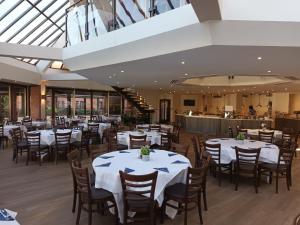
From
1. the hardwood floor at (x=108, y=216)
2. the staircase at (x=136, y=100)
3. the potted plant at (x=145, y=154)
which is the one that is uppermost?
the staircase at (x=136, y=100)

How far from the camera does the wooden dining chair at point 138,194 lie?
3.68 metres

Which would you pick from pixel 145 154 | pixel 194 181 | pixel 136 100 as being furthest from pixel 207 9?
pixel 136 100

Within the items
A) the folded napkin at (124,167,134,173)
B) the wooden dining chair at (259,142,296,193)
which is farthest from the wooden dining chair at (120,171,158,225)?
the wooden dining chair at (259,142,296,193)

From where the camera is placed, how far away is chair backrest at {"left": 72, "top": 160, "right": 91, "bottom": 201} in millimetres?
3852

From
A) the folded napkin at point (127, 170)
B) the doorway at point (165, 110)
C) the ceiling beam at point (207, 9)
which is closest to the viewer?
the ceiling beam at point (207, 9)

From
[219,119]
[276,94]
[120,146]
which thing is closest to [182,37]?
[120,146]

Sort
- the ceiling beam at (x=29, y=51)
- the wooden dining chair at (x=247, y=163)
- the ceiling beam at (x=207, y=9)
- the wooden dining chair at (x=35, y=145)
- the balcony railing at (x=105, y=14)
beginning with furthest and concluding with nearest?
the ceiling beam at (x=29, y=51)
the wooden dining chair at (x=35, y=145)
the balcony railing at (x=105, y=14)
the wooden dining chair at (x=247, y=163)
the ceiling beam at (x=207, y=9)

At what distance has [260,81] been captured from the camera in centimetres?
1320

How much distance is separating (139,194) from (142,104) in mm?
16361

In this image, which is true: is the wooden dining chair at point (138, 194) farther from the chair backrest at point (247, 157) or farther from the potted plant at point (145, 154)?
the chair backrest at point (247, 157)

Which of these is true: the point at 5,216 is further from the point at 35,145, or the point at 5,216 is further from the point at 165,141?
the point at 165,141

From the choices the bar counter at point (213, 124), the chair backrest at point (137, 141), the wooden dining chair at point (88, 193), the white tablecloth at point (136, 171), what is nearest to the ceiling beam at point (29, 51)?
the chair backrest at point (137, 141)

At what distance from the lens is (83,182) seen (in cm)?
393

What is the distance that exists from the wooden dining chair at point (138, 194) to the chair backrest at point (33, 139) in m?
4.93
